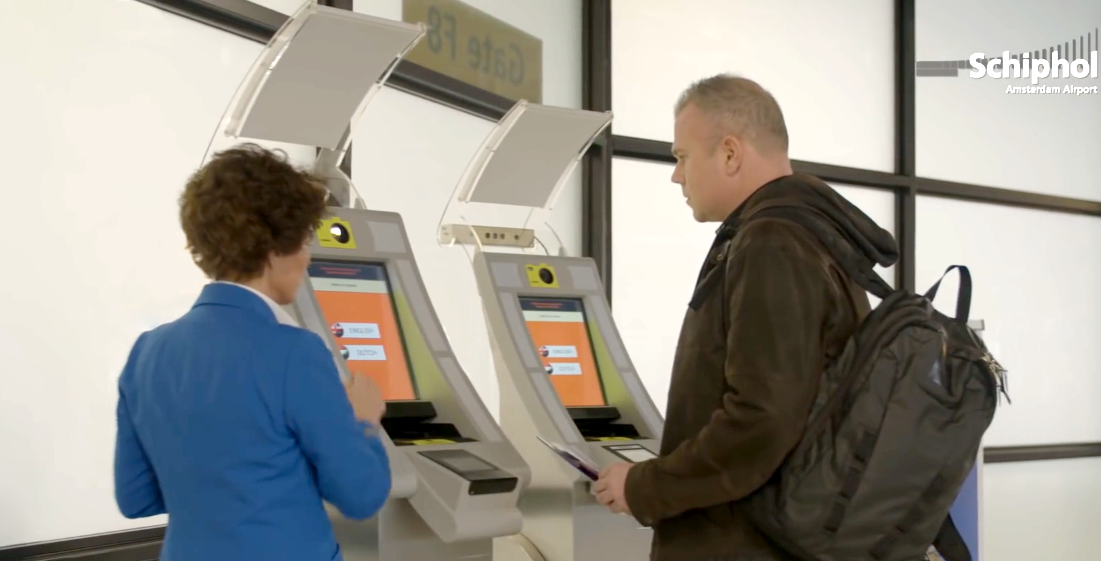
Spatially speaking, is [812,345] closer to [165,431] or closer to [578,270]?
[165,431]

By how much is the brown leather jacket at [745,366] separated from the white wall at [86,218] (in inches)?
55.5

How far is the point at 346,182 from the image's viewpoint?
95.2 inches

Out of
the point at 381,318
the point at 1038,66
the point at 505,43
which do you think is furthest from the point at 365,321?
the point at 1038,66

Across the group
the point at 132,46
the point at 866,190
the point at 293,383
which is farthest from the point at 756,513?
the point at 866,190

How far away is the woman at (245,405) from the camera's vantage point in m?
1.44

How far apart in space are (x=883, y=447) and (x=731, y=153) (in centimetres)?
53

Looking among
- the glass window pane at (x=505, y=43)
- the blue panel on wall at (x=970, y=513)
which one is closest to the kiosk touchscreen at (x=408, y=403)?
the glass window pane at (x=505, y=43)

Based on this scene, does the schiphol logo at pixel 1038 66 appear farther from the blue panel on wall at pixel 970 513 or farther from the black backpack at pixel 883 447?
the black backpack at pixel 883 447

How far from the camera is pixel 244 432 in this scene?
1.44 meters

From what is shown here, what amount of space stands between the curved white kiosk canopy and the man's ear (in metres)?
0.74

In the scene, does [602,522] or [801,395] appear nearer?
[801,395]

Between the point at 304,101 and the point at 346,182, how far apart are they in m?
0.24

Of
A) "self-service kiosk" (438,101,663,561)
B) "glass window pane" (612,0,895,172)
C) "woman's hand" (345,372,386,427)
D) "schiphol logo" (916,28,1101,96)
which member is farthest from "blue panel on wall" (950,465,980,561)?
"schiphol logo" (916,28,1101,96)

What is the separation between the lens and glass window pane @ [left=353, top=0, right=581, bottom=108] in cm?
390
